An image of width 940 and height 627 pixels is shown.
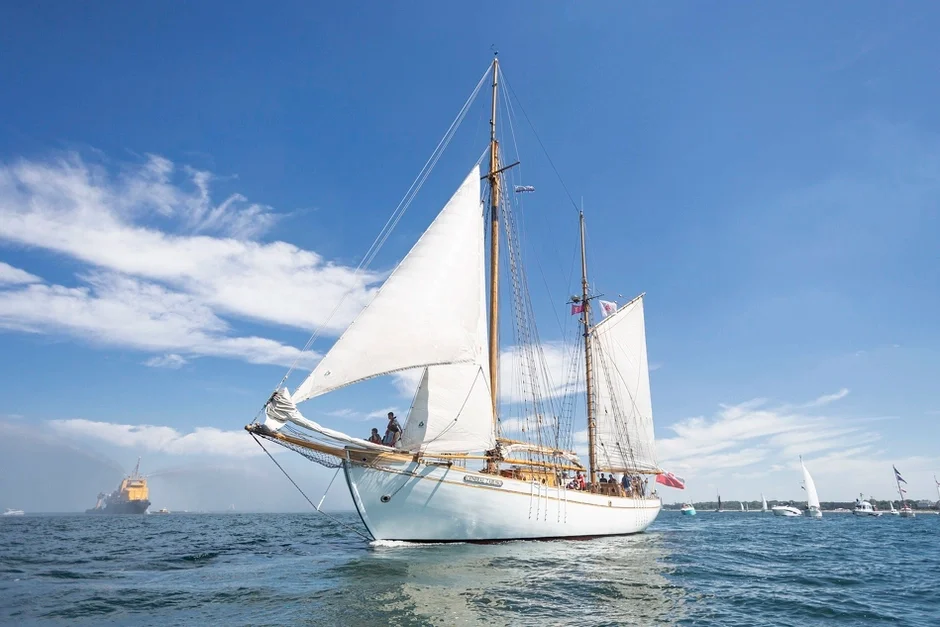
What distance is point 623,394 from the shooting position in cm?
4759

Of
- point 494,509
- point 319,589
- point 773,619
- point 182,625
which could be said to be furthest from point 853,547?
point 182,625

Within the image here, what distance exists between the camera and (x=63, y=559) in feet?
70.7

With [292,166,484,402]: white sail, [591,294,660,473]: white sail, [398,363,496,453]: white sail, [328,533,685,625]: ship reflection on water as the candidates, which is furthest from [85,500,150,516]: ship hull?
[292,166,484,402]: white sail

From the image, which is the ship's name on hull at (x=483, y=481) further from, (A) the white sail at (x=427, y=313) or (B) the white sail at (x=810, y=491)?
(B) the white sail at (x=810, y=491)

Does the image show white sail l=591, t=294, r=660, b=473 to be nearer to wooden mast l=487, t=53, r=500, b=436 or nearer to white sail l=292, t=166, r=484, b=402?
wooden mast l=487, t=53, r=500, b=436

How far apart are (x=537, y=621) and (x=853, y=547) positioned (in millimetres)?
29568

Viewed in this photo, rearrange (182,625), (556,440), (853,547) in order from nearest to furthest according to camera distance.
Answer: (182,625) < (853,547) < (556,440)

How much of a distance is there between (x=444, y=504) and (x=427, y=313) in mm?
8295

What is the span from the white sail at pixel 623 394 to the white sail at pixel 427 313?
23420mm

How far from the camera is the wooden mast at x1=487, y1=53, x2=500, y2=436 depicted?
2769 cm

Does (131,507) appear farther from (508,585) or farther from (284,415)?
(508,585)

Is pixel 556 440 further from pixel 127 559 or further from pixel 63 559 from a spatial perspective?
pixel 63 559

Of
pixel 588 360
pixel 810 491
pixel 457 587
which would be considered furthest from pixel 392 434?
pixel 810 491

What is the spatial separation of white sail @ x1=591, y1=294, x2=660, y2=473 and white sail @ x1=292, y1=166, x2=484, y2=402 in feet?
76.8
